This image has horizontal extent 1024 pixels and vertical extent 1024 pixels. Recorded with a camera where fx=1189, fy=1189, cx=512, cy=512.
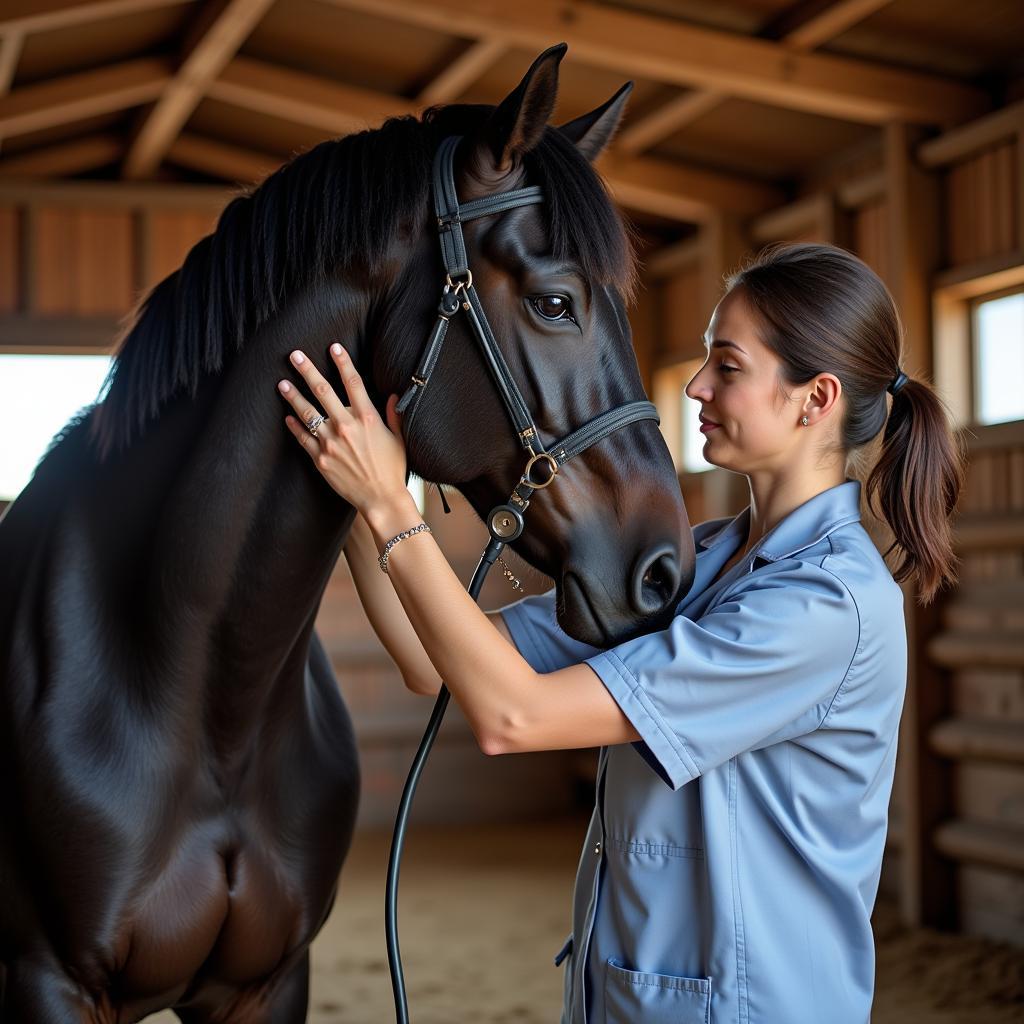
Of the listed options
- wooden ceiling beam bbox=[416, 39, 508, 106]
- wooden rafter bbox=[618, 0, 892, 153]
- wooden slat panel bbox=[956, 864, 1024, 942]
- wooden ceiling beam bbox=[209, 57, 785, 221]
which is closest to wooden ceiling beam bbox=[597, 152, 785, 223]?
wooden ceiling beam bbox=[209, 57, 785, 221]

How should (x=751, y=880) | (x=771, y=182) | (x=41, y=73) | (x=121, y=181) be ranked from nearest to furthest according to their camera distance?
(x=751, y=880)
(x=41, y=73)
(x=771, y=182)
(x=121, y=181)

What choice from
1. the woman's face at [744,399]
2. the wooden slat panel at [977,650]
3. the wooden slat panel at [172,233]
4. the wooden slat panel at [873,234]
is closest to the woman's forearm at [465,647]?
the woman's face at [744,399]

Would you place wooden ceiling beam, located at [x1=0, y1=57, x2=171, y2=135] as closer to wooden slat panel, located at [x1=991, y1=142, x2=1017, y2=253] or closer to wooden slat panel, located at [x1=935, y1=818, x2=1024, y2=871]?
wooden slat panel, located at [x1=991, y1=142, x2=1017, y2=253]

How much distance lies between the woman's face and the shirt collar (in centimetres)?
8

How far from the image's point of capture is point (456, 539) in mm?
6453

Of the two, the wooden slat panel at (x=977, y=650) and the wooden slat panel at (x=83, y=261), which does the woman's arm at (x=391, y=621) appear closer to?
the wooden slat panel at (x=977, y=650)

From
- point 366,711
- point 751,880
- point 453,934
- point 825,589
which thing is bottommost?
point 453,934

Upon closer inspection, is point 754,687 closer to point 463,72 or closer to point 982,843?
point 982,843

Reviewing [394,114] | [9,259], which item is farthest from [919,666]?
[9,259]

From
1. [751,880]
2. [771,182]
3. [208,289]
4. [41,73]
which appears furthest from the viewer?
[771,182]

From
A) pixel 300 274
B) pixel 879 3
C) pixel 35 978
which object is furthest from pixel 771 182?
pixel 35 978

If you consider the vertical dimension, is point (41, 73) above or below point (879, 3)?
above

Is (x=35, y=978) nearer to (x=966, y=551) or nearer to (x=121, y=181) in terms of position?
(x=966, y=551)

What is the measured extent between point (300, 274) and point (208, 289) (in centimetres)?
12
